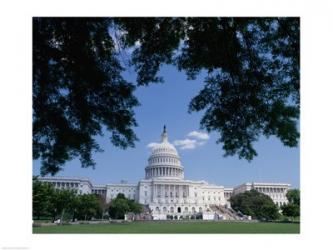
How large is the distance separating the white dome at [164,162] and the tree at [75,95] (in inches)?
2112

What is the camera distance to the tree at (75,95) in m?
5.46

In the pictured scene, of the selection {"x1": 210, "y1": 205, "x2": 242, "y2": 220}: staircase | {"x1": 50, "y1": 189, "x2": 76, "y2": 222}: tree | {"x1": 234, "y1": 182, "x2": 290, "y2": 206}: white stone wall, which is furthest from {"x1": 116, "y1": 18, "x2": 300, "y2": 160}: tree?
{"x1": 234, "y1": 182, "x2": 290, "y2": 206}: white stone wall

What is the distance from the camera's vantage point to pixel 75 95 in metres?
5.55

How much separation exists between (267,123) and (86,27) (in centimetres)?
273

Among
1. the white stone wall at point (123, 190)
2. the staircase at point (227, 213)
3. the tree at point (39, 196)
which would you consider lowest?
the staircase at point (227, 213)

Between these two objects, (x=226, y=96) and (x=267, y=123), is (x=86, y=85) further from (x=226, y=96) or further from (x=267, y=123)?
(x=267, y=123)

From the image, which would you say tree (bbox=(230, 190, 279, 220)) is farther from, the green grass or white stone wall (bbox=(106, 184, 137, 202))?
white stone wall (bbox=(106, 184, 137, 202))

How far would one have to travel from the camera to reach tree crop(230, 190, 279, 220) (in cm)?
3328

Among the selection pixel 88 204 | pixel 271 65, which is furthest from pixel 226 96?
pixel 88 204

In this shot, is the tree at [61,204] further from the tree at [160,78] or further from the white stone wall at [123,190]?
the white stone wall at [123,190]

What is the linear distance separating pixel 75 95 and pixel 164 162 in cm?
5433

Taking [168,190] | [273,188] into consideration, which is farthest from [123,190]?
[273,188]

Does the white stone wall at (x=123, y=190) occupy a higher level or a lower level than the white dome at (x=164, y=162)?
lower

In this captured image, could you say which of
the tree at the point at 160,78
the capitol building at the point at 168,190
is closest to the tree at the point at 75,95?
the tree at the point at 160,78
